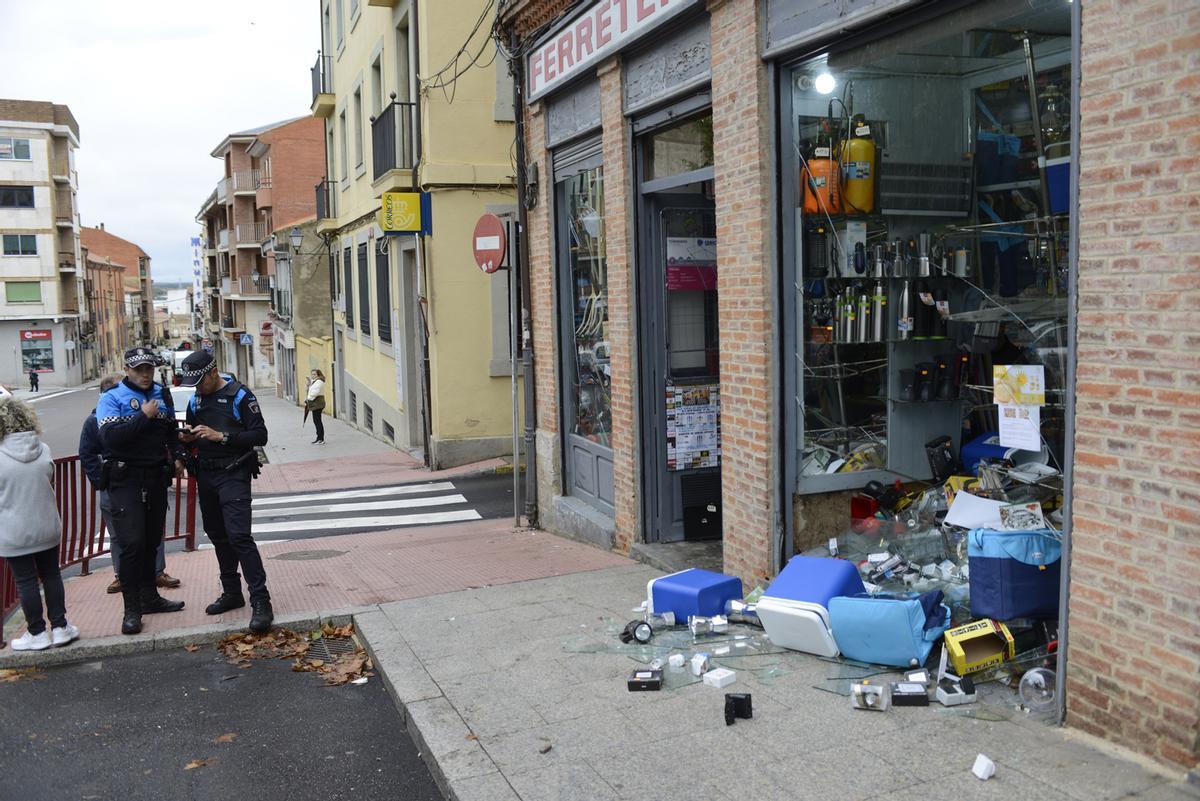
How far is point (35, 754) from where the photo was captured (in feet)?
16.8

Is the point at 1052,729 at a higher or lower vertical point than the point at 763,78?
lower

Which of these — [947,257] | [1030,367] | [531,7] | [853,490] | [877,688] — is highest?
[531,7]

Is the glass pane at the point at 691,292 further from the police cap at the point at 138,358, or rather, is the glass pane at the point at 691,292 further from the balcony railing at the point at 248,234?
the balcony railing at the point at 248,234

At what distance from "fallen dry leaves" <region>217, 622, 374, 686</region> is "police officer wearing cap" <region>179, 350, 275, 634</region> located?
0.12m

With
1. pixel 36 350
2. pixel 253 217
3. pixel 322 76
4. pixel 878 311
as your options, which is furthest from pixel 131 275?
pixel 878 311

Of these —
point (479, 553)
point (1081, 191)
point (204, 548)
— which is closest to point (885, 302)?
point (1081, 191)

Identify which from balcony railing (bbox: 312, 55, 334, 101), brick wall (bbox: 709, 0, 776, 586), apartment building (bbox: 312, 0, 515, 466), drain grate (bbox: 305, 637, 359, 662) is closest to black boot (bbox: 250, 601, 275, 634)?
drain grate (bbox: 305, 637, 359, 662)

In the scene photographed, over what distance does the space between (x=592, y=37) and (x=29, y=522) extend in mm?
5712

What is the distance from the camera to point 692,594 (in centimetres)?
612

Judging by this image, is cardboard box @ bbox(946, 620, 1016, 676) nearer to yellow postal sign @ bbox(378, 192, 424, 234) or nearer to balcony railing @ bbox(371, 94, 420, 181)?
yellow postal sign @ bbox(378, 192, 424, 234)

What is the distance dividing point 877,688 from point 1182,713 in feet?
4.19

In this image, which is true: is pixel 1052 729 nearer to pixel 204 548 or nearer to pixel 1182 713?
pixel 1182 713

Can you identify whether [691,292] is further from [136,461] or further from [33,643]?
[33,643]

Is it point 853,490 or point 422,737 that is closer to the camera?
point 422,737
